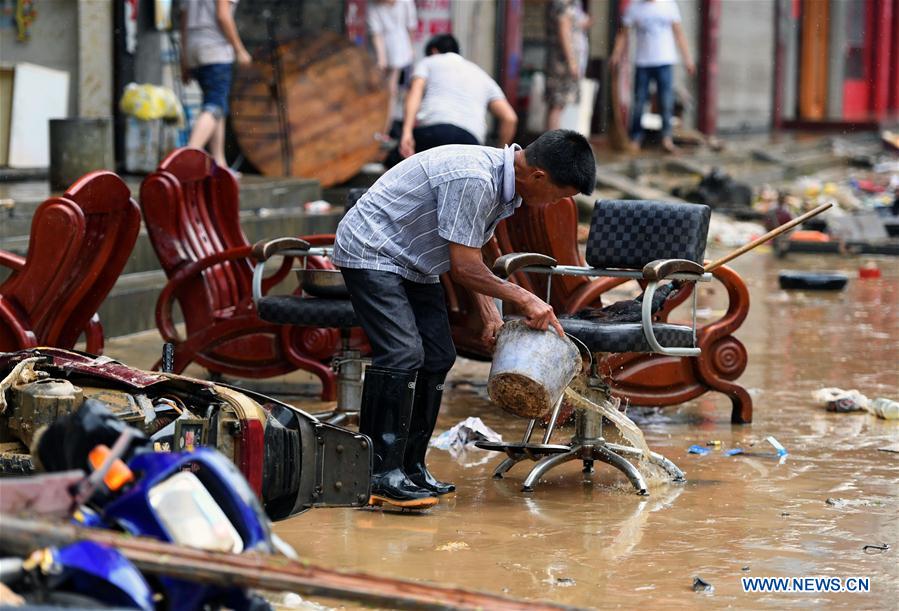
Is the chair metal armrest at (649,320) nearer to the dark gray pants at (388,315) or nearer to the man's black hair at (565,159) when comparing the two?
the man's black hair at (565,159)

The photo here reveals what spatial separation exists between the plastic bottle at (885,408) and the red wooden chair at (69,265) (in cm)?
387

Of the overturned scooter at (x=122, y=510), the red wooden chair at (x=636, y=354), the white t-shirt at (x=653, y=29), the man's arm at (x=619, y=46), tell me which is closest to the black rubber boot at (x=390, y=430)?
the red wooden chair at (x=636, y=354)

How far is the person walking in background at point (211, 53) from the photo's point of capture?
11727 mm

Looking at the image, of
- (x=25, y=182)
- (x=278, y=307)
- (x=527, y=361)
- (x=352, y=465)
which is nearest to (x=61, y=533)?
(x=352, y=465)

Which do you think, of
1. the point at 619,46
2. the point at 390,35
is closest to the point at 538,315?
the point at 390,35

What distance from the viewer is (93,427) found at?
11.5 feet

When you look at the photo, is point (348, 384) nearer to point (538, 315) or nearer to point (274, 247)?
point (274, 247)

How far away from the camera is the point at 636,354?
7637 millimetres

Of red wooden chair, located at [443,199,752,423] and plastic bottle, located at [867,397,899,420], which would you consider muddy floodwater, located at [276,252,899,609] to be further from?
red wooden chair, located at [443,199,752,423]

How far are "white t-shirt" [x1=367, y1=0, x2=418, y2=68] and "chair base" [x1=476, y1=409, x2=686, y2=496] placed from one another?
29.6 ft

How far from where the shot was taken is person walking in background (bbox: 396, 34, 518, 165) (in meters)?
10.5

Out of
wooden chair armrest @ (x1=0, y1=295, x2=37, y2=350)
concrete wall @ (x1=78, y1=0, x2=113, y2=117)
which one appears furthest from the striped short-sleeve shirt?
concrete wall @ (x1=78, y1=0, x2=113, y2=117)

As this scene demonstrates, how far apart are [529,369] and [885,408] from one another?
2.92 m

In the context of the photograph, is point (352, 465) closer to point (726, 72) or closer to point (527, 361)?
point (527, 361)
